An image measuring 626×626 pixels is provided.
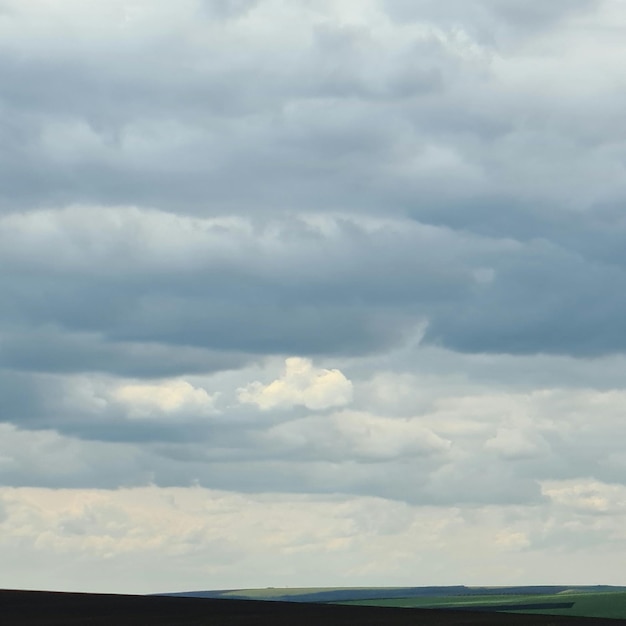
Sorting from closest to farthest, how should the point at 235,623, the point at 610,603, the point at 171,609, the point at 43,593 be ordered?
the point at 235,623 < the point at 171,609 < the point at 43,593 < the point at 610,603

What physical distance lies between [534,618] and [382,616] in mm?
12220

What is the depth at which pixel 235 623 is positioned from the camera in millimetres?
88375

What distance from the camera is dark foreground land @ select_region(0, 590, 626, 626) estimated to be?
295ft

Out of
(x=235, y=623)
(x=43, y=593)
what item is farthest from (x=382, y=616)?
(x=43, y=593)

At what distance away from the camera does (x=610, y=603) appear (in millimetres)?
172375

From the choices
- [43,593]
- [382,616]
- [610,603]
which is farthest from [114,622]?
[610,603]

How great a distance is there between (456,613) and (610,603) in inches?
3123

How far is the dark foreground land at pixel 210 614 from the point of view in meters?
90.1

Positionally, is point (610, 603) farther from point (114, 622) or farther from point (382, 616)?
point (114, 622)

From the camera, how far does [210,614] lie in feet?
325

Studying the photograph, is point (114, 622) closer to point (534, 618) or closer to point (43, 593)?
point (534, 618)

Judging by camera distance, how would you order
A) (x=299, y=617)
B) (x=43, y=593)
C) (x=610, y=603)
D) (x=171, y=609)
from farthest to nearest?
(x=610, y=603) → (x=43, y=593) → (x=171, y=609) → (x=299, y=617)

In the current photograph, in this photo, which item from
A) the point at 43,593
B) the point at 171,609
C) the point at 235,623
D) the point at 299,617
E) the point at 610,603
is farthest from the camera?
the point at 610,603

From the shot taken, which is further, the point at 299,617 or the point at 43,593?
→ the point at 43,593
